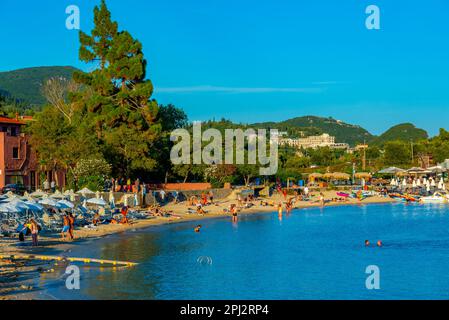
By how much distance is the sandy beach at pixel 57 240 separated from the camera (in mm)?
22172

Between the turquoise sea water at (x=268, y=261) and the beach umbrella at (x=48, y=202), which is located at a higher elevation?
the beach umbrella at (x=48, y=202)

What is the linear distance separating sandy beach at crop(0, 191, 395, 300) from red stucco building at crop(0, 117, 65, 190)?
11.2 m

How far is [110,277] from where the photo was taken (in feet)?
82.5

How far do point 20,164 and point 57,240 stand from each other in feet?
71.1

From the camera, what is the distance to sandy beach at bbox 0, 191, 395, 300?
22.2 metres

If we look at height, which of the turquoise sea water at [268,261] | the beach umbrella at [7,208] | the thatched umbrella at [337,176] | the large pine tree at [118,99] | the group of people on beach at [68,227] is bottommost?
the turquoise sea water at [268,261]

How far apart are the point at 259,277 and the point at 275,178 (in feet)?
177

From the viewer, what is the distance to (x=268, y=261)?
106 feet

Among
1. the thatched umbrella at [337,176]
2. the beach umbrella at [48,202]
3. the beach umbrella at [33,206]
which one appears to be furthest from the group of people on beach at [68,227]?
the thatched umbrella at [337,176]

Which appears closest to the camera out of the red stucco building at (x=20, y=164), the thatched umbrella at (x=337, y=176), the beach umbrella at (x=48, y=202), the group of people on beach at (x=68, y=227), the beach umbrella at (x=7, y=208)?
the beach umbrella at (x=7, y=208)

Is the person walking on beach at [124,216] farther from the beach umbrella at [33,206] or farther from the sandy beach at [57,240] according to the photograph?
the beach umbrella at [33,206]

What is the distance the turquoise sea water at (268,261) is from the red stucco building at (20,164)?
15444mm

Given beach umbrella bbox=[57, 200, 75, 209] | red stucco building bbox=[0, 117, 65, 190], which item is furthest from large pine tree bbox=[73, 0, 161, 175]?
beach umbrella bbox=[57, 200, 75, 209]

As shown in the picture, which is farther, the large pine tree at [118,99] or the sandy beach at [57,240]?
the large pine tree at [118,99]
